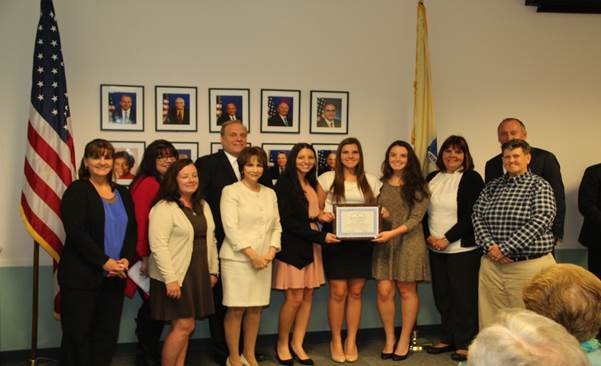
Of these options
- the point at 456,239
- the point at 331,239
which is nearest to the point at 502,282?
the point at 456,239

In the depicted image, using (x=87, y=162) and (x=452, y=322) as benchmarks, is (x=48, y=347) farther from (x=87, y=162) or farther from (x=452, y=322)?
(x=452, y=322)

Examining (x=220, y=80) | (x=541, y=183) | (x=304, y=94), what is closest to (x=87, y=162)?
(x=220, y=80)

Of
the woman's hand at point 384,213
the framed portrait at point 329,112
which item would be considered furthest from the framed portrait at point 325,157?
the woman's hand at point 384,213

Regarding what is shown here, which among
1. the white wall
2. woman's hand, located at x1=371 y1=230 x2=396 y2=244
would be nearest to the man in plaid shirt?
woman's hand, located at x1=371 y1=230 x2=396 y2=244

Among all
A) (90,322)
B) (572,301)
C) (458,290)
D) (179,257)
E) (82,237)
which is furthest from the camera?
(458,290)

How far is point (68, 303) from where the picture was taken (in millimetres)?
3311

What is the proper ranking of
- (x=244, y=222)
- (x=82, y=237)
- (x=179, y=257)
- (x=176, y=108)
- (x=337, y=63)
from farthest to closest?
(x=337, y=63) < (x=176, y=108) < (x=244, y=222) < (x=179, y=257) < (x=82, y=237)

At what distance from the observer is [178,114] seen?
462 cm

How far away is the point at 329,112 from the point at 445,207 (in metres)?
1.32

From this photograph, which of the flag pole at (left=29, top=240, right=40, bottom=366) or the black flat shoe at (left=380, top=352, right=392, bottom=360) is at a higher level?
the flag pole at (left=29, top=240, right=40, bottom=366)

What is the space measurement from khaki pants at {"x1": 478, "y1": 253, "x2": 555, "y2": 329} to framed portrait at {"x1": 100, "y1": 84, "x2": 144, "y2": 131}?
110 inches

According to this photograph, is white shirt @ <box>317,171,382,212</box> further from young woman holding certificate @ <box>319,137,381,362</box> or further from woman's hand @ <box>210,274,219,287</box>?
woman's hand @ <box>210,274,219,287</box>

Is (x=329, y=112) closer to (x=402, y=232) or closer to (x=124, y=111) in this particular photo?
(x=402, y=232)

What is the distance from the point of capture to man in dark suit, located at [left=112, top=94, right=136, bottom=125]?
4500 mm
